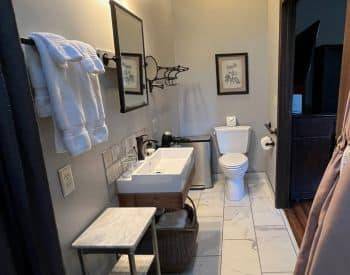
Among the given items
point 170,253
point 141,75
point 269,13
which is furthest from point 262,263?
point 269,13

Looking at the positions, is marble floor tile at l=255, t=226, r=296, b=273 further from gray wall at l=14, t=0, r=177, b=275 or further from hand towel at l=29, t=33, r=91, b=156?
hand towel at l=29, t=33, r=91, b=156

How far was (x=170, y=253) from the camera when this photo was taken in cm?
202

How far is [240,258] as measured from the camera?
7.20ft

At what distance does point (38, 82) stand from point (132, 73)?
104 cm

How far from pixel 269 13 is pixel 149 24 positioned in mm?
1546

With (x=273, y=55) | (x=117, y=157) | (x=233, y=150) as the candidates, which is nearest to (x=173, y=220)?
(x=117, y=157)

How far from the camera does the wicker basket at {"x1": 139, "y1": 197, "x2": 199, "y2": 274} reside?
198cm

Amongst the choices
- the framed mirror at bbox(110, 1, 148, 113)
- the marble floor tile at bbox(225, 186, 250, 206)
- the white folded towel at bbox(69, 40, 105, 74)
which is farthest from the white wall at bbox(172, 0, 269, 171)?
the white folded towel at bbox(69, 40, 105, 74)

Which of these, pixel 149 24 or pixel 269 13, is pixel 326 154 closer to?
A: pixel 269 13

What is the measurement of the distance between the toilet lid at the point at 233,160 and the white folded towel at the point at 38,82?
2.33 meters

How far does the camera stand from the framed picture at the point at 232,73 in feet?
11.5

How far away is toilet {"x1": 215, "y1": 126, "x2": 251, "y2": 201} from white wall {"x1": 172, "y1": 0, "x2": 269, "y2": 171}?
0.90 feet

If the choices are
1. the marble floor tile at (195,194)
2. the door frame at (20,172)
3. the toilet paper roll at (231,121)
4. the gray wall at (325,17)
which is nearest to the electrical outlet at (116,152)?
the door frame at (20,172)

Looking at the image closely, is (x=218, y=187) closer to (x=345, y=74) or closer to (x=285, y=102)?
(x=285, y=102)
